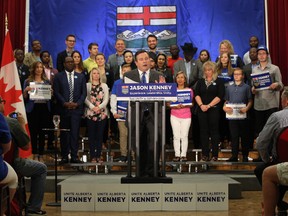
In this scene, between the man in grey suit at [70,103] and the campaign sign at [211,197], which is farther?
the man in grey suit at [70,103]

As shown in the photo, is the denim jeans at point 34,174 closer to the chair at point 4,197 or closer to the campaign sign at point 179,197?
the chair at point 4,197

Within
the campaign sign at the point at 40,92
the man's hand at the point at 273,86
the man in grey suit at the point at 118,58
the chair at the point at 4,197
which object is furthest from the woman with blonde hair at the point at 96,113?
the chair at the point at 4,197

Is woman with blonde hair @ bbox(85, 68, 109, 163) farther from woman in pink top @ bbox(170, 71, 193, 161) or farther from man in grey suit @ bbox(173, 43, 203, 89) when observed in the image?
man in grey suit @ bbox(173, 43, 203, 89)

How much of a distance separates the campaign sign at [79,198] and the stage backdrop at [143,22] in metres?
6.15

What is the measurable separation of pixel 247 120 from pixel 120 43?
2870 mm

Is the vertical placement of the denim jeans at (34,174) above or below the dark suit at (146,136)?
below

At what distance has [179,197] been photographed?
7.73m

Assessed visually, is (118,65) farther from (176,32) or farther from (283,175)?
(283,175)

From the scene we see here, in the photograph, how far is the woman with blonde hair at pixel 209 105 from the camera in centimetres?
1000

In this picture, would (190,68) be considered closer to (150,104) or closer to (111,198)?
(150,104)

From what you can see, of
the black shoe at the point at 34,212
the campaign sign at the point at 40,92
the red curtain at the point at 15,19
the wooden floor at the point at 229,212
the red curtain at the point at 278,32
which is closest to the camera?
the black shoe at the point at 34,212

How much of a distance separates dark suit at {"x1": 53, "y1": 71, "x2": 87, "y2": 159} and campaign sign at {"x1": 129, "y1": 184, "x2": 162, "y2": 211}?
2.54 metres

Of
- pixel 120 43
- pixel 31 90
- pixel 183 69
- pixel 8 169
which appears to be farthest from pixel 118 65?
pixel 8 169

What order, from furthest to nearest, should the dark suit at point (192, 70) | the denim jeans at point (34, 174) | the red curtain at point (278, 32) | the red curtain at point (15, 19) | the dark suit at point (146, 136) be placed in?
the red curtain at point (15, 19), the red curtain at point (278, 32), the dark suit at point (192, 70), the dark suit at point (146, 136), the denim jeans at point (34, 174)
